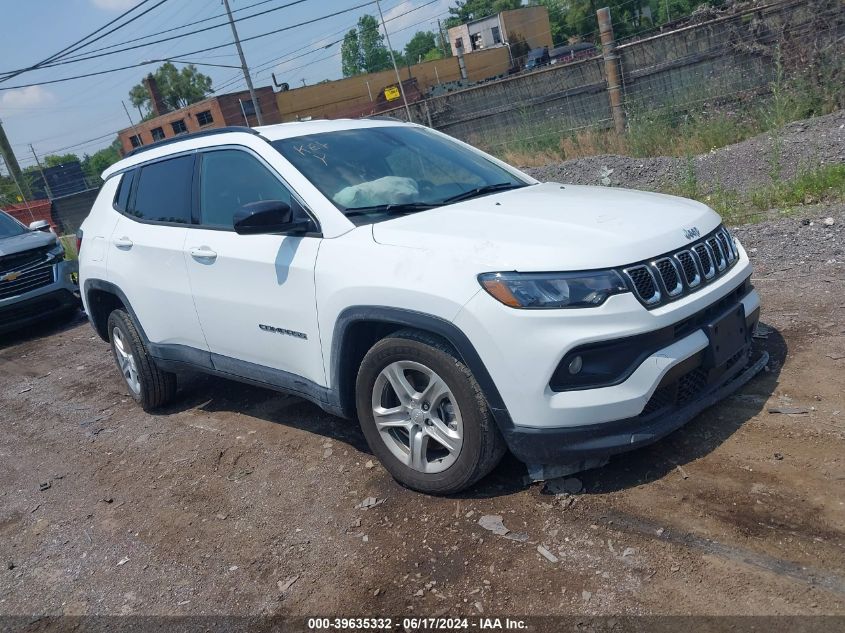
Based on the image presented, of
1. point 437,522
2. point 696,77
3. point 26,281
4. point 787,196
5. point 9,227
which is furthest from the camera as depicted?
point 696,77

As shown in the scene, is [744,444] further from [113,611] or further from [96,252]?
[96,252]

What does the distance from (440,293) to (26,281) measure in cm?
826

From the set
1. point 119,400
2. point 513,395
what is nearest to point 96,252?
point 119,400

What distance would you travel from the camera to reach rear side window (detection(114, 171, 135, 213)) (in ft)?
17.9

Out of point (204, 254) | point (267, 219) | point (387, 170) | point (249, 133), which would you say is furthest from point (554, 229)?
point (204, 254)

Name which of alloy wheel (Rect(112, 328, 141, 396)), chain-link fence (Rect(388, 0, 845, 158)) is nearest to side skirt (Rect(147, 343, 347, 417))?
alloy wheel (Rect(112, 328, 141, 396))

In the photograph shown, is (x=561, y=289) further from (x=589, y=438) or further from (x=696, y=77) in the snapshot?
(x=696, y=77)

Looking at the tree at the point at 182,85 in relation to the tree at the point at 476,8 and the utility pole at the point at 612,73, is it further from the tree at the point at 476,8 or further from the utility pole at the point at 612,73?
the utility pole at the point at 612,73

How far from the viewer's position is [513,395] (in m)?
3.14

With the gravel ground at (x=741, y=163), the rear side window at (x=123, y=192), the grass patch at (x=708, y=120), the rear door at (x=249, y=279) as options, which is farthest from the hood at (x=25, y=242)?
the grass patch at (x=708, y=120)

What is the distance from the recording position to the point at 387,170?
425 cm

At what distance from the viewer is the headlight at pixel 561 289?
305cm

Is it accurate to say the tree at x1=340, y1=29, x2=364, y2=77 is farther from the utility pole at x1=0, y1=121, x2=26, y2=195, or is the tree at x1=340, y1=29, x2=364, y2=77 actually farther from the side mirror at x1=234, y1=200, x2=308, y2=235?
the side mirror at x1=234, y1=200, x2=308, y2=235

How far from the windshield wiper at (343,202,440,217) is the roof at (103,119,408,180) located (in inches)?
33.0
